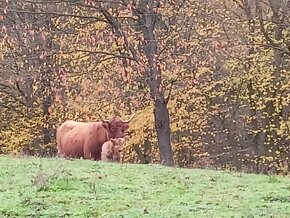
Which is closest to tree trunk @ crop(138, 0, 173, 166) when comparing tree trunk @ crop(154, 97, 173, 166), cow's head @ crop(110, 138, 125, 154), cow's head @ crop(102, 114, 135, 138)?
tree trunk @ crop(154, 97, 173, 166)

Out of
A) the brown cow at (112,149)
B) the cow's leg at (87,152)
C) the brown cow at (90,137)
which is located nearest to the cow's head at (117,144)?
the brown cow at (112,149)

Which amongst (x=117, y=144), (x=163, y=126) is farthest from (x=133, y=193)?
(x=163, y=126)

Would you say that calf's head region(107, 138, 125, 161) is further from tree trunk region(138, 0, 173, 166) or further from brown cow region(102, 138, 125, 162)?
tree trunk region(138, 0, 173, 166)

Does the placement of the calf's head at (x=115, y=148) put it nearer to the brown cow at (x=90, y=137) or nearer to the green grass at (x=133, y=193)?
the brown cow at (x=90, y=137)

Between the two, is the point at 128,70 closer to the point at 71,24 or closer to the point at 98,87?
the point at 98,87

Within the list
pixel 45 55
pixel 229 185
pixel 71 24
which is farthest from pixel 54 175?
pixel 71 24

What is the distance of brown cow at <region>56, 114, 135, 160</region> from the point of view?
19109mm

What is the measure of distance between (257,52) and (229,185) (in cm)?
1628

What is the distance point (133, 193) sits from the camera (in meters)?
9.09

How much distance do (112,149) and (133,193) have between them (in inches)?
392

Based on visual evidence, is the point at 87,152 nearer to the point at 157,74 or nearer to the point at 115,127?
the point at 115,127

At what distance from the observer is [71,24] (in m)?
22.5

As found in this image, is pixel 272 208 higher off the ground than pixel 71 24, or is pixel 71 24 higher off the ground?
pixel 71 24

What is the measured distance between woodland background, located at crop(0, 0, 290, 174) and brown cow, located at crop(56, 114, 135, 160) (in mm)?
1033
